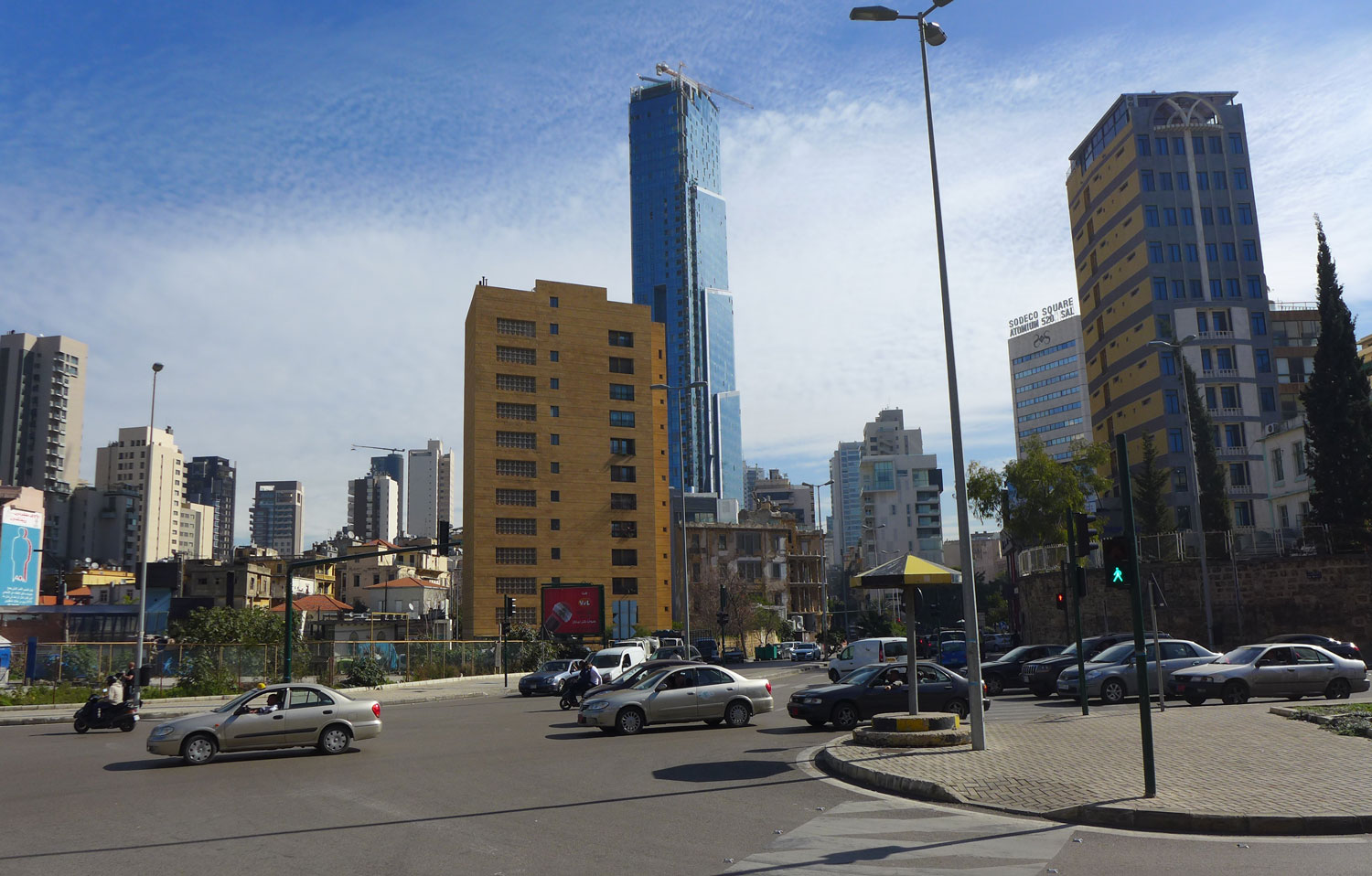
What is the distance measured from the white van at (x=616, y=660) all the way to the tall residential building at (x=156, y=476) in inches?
6155

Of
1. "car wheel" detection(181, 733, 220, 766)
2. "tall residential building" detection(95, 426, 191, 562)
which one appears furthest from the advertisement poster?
"tall residential building" detection(95, 426, 191, 562)

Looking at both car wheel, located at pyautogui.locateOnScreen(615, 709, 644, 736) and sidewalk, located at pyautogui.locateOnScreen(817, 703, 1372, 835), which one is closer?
sidewalk, located at pyautogui.locateOnScreen(817, 703, 1372, 835)

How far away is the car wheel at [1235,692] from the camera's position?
23250 millimetres

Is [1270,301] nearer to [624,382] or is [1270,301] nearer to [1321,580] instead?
[1321,580]

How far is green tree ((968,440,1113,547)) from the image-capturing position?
51625 mm

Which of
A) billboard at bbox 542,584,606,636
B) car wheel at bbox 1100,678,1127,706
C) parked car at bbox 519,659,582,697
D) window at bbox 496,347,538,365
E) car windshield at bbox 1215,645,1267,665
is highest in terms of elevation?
window at bbox 496,347,538,365

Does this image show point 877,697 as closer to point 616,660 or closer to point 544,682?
point 616,660

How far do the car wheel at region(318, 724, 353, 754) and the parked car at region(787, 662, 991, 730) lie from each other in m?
8.98

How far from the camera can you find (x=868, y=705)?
66.8ft

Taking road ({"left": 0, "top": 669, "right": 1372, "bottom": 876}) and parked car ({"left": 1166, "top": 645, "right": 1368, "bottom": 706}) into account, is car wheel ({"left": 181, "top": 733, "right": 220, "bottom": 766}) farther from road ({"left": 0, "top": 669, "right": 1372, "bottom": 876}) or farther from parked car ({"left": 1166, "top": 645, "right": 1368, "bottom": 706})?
parked car ({"left": 1166, "top": 645, "right": 1368, "bottom": 706})

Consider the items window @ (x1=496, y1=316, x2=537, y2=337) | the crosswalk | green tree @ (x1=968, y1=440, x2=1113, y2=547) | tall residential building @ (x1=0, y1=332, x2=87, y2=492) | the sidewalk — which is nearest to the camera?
the crosswalk

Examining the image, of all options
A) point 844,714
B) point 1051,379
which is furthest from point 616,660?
point 1051,379

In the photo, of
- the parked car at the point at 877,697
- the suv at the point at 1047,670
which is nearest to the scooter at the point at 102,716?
the parked car at the point at 877,697

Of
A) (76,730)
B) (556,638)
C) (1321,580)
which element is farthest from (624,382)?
(76,730)
